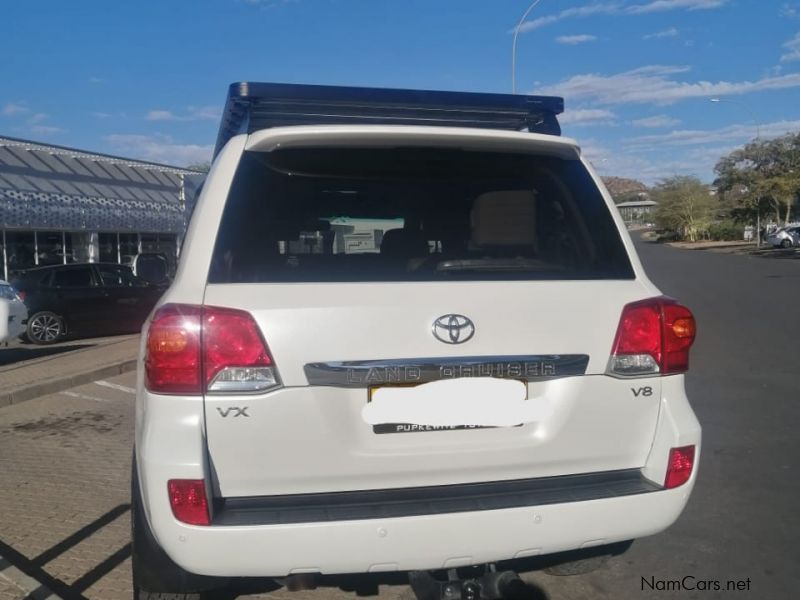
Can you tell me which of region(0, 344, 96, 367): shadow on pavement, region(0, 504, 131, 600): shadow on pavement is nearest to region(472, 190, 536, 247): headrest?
region(0, 504, 131, 600): shadow on pavement

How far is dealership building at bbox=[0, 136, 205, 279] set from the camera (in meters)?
20.2

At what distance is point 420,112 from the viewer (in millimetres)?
3770

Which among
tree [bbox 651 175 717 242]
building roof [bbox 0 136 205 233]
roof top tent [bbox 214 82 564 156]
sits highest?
tree [bbox 651 175 717 242]

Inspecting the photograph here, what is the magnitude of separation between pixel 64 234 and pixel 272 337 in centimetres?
2256

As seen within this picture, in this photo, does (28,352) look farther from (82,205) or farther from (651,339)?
(651,339)

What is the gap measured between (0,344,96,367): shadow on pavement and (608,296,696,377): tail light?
1077 cm

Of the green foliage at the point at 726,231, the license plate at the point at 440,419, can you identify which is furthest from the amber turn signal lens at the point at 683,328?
the green foliage at the point at 726,231

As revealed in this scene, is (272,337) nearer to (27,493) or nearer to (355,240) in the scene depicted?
(355,240)

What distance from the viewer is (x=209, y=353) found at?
2385 millimetres

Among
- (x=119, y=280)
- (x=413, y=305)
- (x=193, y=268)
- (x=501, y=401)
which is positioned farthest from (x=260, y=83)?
(x=119, y=280)

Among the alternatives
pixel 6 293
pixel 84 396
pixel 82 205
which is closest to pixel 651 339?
pixel 84 396

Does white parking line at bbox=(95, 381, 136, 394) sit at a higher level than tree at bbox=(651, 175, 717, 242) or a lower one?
lower

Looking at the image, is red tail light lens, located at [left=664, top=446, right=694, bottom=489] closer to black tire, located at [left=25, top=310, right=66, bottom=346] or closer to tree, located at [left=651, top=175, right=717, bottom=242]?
black tire, located at [left=25, top=310, right=66, bottom=346]

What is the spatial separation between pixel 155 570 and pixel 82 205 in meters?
22.4
